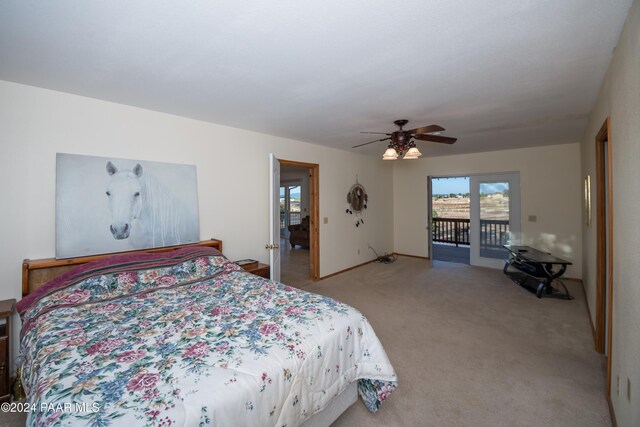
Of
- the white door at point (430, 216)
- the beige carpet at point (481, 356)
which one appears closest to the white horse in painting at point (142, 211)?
the beige carpet at point (481, 356)

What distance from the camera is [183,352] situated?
1.32 meters

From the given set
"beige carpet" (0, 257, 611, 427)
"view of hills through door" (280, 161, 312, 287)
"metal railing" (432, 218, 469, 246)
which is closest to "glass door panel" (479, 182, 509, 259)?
"beige carpet" (0, 257, 611, 427)

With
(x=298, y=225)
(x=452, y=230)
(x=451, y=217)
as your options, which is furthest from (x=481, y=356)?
(x=451, y=217)

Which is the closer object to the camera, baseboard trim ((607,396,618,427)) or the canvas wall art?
baseboard trim ((607,396,618,427))

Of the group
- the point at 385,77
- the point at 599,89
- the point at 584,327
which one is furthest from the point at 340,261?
the point at 599,89

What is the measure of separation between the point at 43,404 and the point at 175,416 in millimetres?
493

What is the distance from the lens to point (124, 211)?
269cm

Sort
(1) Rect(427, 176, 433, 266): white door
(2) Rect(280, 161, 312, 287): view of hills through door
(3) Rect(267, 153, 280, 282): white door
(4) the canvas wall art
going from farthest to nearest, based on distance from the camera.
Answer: (1) Rect(427, 176, 433, 266): white door < (2) Rect(280, 161, 312, 287): view of hills through door < (3) Rect(267, 153, 280, 282): white door < (4) the canvas wall art

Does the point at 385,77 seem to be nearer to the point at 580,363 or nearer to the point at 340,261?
the point at 580,363

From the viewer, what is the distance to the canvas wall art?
94.5 inches

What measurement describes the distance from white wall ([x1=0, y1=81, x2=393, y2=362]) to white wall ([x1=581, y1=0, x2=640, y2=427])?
3.49 meters

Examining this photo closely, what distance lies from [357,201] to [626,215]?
424 cm

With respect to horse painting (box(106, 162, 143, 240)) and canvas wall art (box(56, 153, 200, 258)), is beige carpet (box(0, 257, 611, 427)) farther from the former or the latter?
horse painting (box(106, 162, 143, 240))

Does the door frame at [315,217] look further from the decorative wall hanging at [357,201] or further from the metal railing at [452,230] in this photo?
the metal railing at [452,230]
